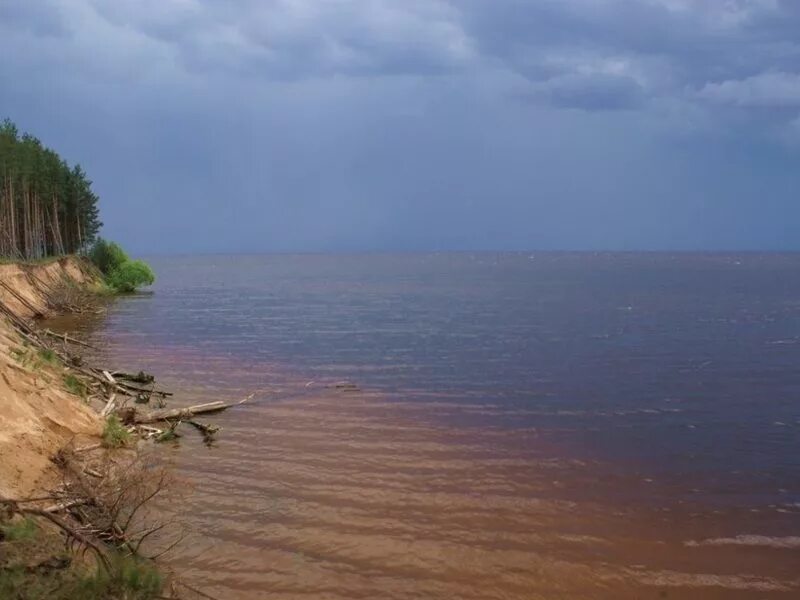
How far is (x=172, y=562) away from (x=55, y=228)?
7960 cm

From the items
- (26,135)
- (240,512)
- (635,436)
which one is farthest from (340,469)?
(26,135)

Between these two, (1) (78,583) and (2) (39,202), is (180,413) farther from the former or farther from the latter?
(2) (39,202)

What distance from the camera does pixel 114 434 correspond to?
1652cm

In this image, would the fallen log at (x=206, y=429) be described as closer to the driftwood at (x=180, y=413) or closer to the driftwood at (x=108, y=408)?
the driftwood at (x=180, y=413)

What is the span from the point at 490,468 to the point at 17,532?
11.0m

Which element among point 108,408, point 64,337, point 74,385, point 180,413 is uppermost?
point 64,337

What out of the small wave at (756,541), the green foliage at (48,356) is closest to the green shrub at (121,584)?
the small wave at (756,541)

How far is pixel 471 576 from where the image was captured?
11.3 metres

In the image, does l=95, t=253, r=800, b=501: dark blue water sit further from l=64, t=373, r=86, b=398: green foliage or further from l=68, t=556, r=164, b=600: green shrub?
l=68, t=556, r=164, b=600: green shrub

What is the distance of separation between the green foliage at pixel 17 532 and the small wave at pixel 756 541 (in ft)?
35.5

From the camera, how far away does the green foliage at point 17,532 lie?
27.7 feet

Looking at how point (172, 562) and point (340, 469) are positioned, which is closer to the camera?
point (172, 562)

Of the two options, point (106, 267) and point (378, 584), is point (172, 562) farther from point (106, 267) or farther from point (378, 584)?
point (106, 267)

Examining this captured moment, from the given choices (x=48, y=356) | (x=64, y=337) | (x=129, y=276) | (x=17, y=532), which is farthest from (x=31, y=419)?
(x=129, y=276)
